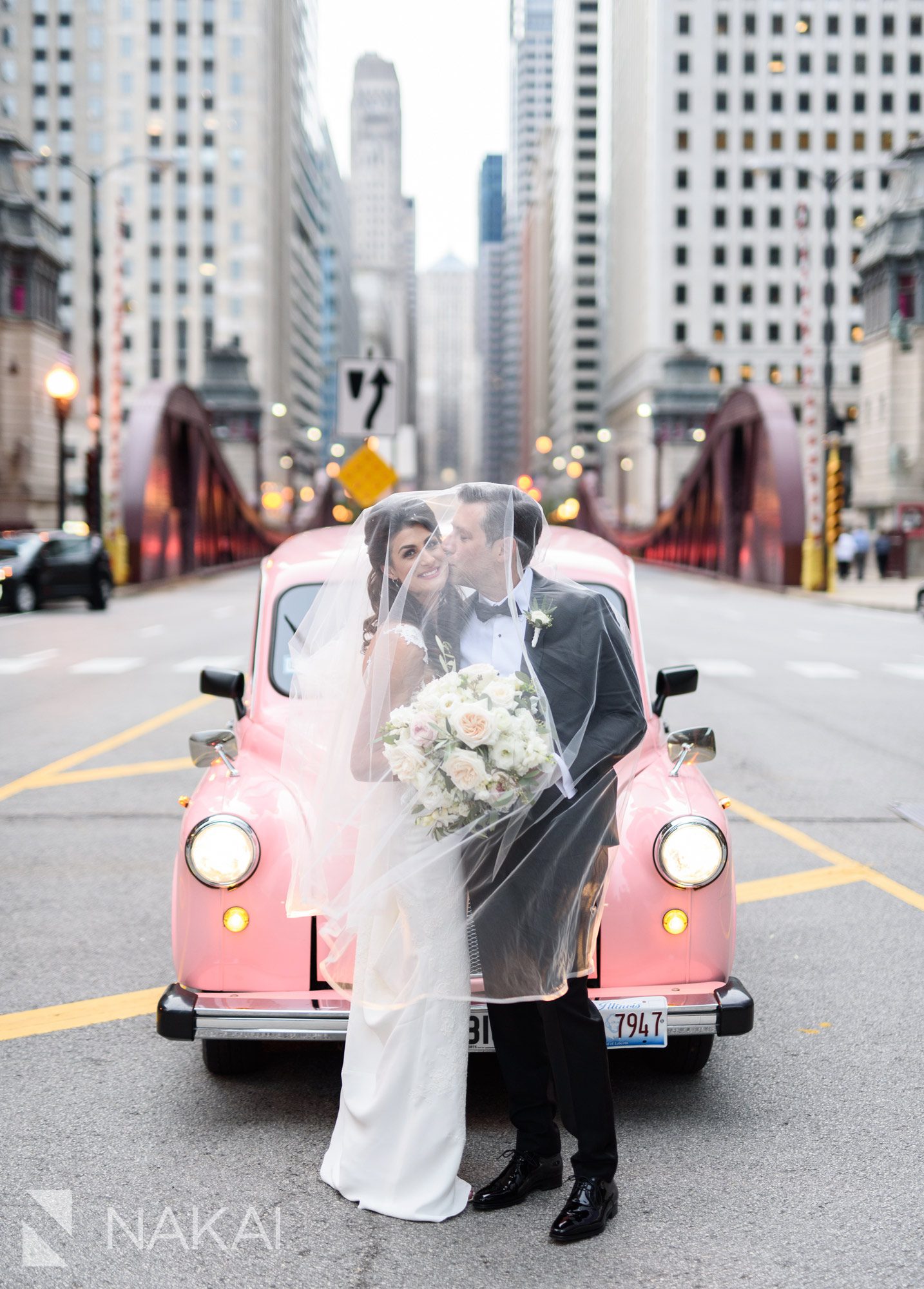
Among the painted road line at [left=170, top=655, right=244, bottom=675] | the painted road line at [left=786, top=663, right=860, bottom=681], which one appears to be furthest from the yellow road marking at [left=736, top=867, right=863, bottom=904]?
the painted road line at [left=170, top=655, right=244, bottom=675]

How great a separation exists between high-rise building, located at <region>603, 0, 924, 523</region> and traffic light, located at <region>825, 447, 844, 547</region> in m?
70.5

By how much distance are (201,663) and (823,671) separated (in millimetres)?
7577

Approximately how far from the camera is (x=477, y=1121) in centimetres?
401

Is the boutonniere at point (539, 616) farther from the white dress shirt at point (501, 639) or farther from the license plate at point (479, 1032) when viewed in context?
the license plate at point (479, 1032)

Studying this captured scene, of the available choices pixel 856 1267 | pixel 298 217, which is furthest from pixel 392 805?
pixel 298 217

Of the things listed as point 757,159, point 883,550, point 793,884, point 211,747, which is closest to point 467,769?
point 211,747

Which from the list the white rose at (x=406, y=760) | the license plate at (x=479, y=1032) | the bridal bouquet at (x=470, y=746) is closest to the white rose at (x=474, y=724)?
the bridal bouquet at (x=470, y=746)

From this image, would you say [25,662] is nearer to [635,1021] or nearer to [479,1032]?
[479,1032]

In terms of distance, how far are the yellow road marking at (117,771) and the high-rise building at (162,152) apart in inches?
4357

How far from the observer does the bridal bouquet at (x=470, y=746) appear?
3166 millimetres

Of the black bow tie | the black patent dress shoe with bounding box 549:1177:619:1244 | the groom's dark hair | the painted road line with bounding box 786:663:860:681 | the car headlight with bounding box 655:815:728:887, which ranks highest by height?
the groom's dark hair

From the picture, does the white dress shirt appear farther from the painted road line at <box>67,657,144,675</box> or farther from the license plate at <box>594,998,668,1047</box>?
the painted road line at <box>67,657,144,675</box>

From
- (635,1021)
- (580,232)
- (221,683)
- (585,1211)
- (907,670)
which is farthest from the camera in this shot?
(580,232)

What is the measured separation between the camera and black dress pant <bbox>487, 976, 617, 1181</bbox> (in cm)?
334
